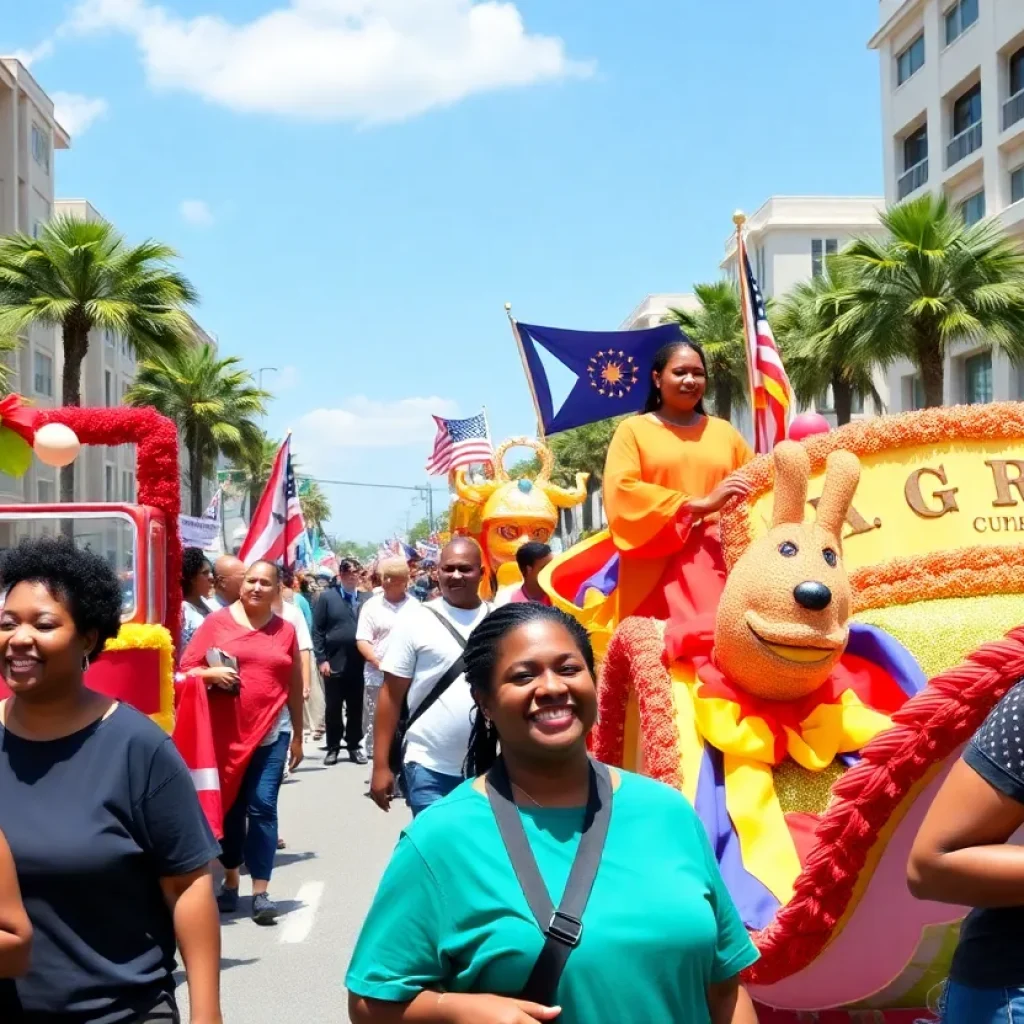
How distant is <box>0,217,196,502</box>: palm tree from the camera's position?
2439cm

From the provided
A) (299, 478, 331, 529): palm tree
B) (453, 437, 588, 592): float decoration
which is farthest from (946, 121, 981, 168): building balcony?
(299, 478, 331, 529): palm tree

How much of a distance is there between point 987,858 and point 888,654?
2289 mm

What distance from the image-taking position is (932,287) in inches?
870

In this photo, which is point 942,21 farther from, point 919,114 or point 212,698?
point 212,698

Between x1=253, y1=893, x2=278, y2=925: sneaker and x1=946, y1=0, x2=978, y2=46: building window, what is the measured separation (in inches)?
1214

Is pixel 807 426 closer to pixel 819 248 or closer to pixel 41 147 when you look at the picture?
pixel 41 147

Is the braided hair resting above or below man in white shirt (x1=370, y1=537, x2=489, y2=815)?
above

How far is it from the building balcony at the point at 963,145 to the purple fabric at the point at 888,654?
31.0 meters

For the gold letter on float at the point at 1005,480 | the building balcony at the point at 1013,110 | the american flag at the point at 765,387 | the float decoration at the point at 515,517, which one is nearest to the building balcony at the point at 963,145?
the building balcony at the point at 1013,110

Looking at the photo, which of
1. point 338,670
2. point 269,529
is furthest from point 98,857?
point 269,529

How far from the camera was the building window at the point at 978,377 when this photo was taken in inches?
1256

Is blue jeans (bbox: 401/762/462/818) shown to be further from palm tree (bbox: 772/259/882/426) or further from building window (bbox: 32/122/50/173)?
building window (bbox: 32/122/50/173)

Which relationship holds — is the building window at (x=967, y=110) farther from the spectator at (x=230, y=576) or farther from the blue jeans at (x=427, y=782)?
the blue jeans at (x=427, y=782)

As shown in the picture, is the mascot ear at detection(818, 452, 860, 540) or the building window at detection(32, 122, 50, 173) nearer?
the mascot ear at detection(818, 452, 860, 540)
